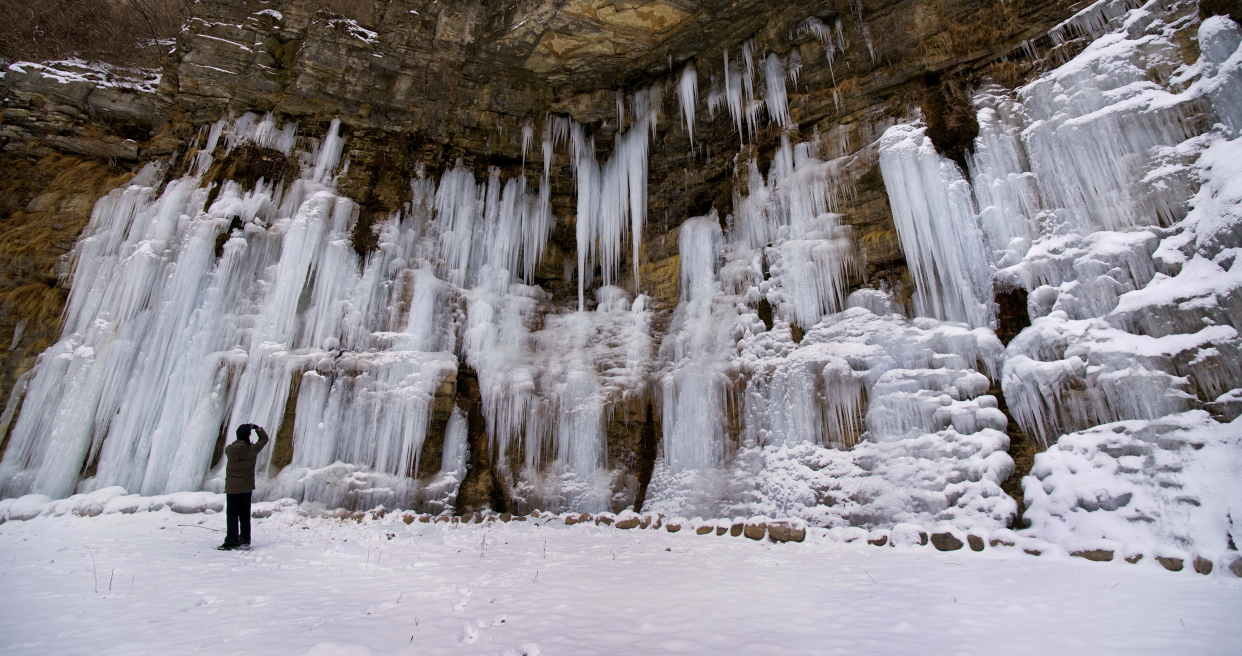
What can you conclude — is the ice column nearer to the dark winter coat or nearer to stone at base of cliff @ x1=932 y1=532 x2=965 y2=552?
stone at base of cliff @ x1=932 y1=532 x2=965 y2=552

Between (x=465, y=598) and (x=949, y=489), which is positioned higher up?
(x=949, y=489)

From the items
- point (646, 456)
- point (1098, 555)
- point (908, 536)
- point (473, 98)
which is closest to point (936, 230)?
point (908, 536)

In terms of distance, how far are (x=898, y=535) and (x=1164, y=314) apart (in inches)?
141

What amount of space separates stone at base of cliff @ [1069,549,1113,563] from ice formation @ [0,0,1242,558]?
13 cm

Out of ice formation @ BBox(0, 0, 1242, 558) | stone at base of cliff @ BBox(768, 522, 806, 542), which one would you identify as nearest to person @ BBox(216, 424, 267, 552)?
ice formation @ BBox(0, 0, 1242, 558)

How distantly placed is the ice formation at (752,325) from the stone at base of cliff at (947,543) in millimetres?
629

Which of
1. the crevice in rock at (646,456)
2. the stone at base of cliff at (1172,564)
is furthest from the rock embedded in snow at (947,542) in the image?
the crevice in rock at (646,456)

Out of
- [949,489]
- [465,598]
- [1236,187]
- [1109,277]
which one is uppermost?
[1236,187]

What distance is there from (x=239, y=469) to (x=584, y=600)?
12.5ft

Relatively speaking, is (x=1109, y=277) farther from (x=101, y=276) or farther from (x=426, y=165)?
(x=101, y=276)

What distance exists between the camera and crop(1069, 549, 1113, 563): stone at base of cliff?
4.63 m

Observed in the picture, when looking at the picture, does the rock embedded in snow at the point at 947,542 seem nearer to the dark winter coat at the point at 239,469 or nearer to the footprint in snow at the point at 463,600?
the footprint in snow at the point at 463,600

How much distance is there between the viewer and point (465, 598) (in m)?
3.38

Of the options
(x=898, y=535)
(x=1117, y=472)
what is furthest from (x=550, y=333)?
(x=1117, y=472)
